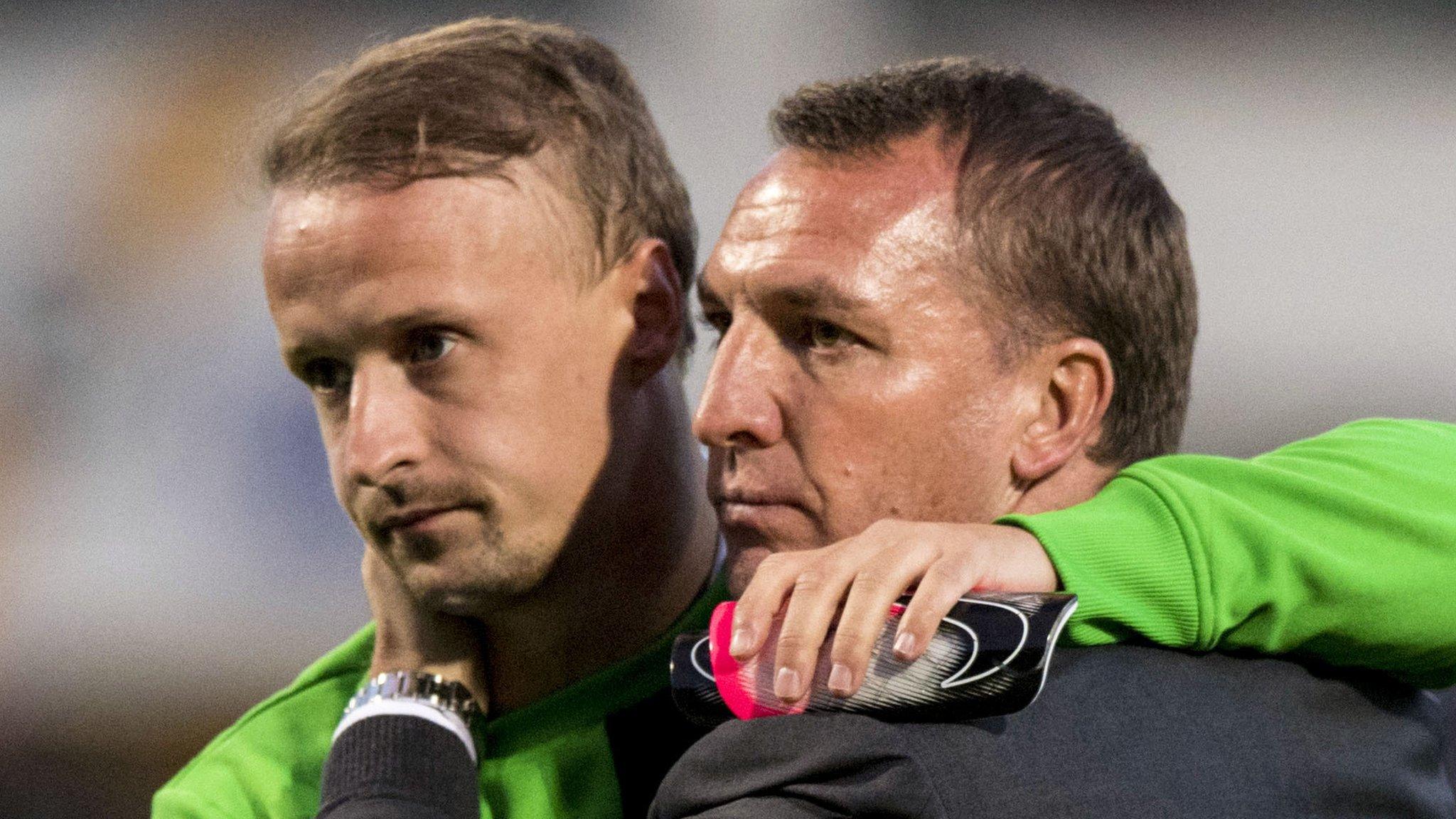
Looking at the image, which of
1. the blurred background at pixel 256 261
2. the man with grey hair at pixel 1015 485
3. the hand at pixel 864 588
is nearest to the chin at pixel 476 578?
the man with grey hair at pixel 1015 485

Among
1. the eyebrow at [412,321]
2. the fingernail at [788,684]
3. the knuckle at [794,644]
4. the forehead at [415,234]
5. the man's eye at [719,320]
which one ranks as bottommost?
the fingernail at [788,684]

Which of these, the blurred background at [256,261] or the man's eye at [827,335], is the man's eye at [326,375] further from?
the blurred background at [256,261]

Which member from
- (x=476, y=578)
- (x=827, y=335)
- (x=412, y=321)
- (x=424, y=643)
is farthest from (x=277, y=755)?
(x=827, y=335)

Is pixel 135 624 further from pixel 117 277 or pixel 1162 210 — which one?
pixel 1162 210

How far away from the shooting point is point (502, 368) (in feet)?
7.16

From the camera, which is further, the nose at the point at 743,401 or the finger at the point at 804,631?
the nose at the point at 743,401

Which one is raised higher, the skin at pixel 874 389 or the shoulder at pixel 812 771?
the skin at pixel 874 389

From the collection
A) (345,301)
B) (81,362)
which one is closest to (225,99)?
(81,362)

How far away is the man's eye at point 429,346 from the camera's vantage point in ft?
7.11

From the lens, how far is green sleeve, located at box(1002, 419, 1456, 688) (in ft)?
5.18

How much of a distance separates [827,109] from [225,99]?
4.60 meters

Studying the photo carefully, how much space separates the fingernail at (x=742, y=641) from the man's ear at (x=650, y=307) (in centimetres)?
93

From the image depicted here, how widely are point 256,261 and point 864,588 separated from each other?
4.95m

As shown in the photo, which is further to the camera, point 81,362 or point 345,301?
point 81,362
